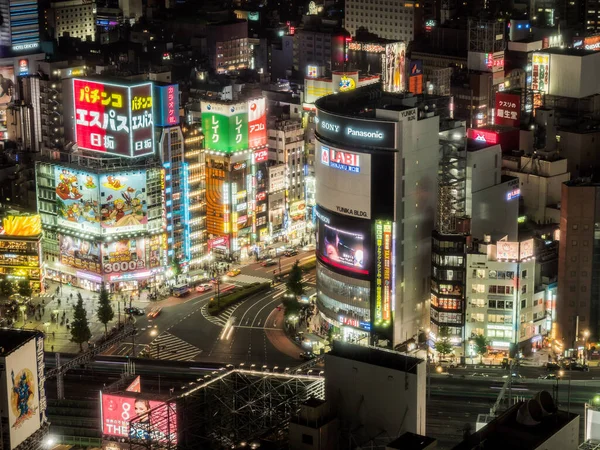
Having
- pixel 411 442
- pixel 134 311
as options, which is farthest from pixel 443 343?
pixel 411 442

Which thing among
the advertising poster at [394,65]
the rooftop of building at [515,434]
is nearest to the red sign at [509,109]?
the advertising poster at [394,65]

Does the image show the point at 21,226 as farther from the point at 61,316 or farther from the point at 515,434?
the point at 515,434

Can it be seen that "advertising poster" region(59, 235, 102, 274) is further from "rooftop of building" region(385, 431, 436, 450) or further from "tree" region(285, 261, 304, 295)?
"rooftop of building" region(385, 431, 436, 450)

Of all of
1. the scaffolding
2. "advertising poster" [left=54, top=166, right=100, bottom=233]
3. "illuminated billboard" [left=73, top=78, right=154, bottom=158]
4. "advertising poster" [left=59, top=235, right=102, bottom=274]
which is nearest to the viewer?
the scaffolding

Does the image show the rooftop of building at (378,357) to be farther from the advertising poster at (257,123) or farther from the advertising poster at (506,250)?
the advertising poster at (257,123)

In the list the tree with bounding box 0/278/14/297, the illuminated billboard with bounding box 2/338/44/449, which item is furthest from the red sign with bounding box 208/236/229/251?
the illuminated billboard with bounding box 2/338/44/449
